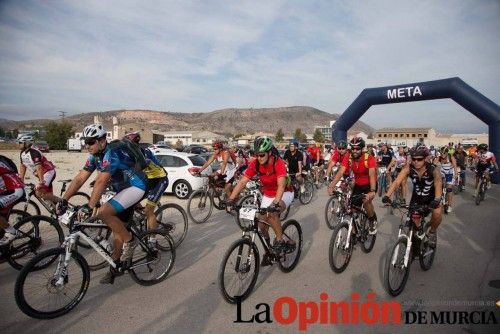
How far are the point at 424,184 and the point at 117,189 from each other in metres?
4.72

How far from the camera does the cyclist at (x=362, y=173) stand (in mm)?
5973

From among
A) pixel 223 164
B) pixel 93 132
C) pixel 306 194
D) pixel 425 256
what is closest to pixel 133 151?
pixel 93 132

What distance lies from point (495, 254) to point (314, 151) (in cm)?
1090

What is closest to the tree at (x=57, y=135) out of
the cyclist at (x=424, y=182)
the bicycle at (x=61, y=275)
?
the bicycle at (x=61, y=275)

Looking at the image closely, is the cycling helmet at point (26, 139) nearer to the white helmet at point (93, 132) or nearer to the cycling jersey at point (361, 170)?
the white helmet at point (93, 132)

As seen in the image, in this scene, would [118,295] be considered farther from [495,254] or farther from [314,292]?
[495,254]

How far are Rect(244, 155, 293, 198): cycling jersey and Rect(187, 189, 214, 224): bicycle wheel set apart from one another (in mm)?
3440

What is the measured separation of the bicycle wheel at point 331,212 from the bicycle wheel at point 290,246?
2.81m

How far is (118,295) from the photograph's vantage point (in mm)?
4387

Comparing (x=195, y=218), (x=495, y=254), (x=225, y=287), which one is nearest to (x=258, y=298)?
(x=225, y=287)

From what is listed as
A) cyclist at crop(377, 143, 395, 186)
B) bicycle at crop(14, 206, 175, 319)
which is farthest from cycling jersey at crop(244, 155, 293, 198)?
cyclist at crop(377, 143, 395, 186)

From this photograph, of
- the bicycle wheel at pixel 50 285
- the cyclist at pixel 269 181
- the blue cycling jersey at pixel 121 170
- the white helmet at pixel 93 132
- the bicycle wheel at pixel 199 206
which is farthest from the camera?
the bicycle wheel at pixel 199 206

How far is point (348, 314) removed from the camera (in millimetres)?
3986

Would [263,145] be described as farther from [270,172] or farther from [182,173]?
[182,173]
